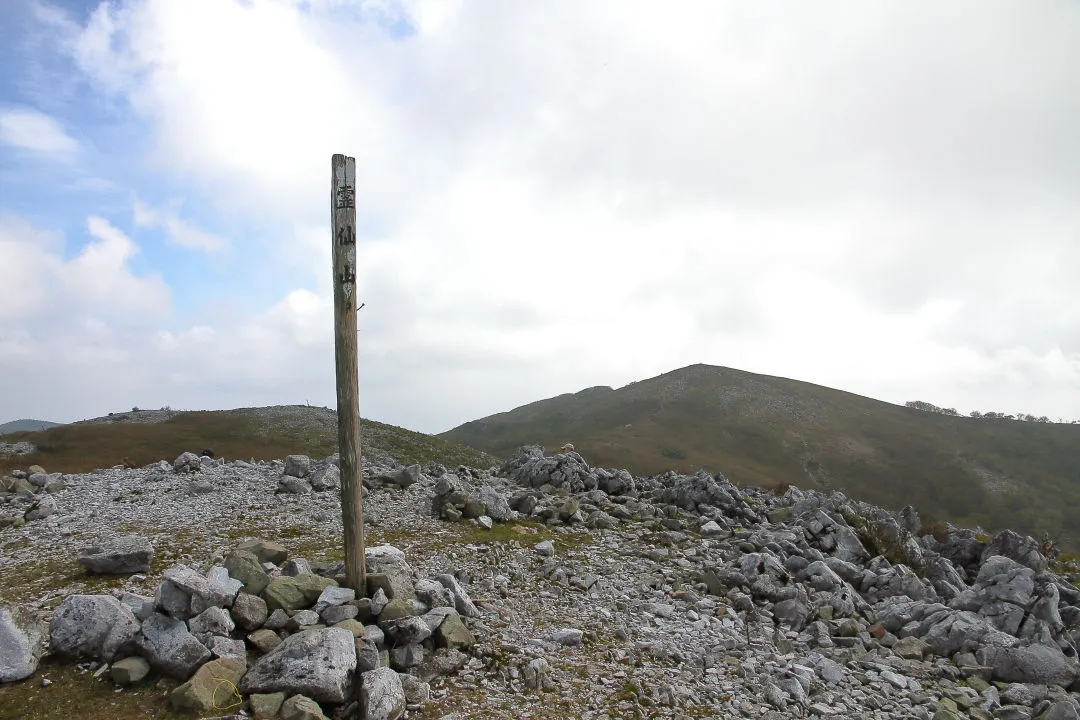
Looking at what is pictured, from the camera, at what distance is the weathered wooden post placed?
10164mm

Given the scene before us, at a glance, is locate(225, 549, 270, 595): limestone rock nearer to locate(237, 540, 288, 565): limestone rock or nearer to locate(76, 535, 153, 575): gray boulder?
locate(237, 540, 288, 565): limestone rock

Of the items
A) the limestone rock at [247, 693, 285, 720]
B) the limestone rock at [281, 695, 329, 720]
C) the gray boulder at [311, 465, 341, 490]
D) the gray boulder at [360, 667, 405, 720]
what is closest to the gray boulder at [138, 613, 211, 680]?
the limestone rock at [247, 693, 285, 720]

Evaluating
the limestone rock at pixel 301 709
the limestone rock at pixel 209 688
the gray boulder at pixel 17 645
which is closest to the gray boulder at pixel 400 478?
the gray boulder at pixel 17 645

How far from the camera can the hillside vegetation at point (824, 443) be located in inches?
3086

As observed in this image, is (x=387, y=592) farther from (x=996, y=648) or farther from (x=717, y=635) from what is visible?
(x=996, y=648)

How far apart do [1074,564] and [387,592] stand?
27.4 m

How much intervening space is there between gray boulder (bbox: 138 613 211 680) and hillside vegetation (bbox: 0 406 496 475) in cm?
3419

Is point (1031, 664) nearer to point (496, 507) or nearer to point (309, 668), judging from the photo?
point (309, 668)

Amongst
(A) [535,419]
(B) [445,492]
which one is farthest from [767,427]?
(B) [445,492]

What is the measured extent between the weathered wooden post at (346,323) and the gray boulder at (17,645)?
3.93 m

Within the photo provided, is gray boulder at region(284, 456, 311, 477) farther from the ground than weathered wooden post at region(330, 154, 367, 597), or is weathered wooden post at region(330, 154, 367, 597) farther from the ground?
weathered wooden post at region(330, 154, 367, 597)

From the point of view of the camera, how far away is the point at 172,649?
7.68 meters

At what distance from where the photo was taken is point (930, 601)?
12820 millimetres

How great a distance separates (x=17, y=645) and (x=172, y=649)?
1798 millimetres
